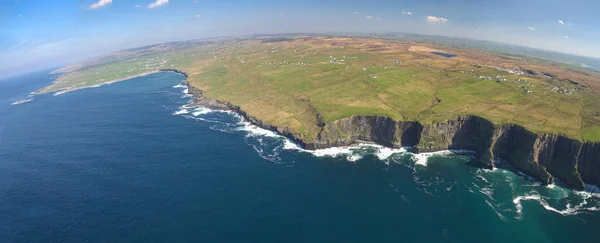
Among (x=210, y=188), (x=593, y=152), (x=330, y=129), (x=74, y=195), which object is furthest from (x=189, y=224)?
(x=593, y=152)

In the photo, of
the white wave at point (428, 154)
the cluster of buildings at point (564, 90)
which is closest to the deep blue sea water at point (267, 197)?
the white wave at point (428, 154)

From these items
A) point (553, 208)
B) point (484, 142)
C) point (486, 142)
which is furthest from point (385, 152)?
point (553, 208)

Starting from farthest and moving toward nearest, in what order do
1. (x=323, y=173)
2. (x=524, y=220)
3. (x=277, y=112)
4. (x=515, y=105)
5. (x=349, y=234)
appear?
(x=277, y=112) → (x=515, y=105) → (x=323, y=173) → (x=524, y=220) → (x=349, y=234)

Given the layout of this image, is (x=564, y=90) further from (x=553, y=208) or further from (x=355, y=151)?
(x=355, y=151)

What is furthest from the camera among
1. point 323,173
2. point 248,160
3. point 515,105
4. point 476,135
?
point 515,105

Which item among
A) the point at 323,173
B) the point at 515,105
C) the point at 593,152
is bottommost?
the point at 323,173

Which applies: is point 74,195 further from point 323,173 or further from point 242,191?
point 323,173

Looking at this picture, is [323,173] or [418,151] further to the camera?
[418,151]

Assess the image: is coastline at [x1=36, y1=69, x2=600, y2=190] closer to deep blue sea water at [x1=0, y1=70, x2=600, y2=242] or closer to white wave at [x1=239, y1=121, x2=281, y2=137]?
white wave at [x1=239, y1=121, x2=281, y2=137]

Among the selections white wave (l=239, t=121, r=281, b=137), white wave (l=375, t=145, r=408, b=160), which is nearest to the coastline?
white wave (l=375, t=145, r=408, b=160)
